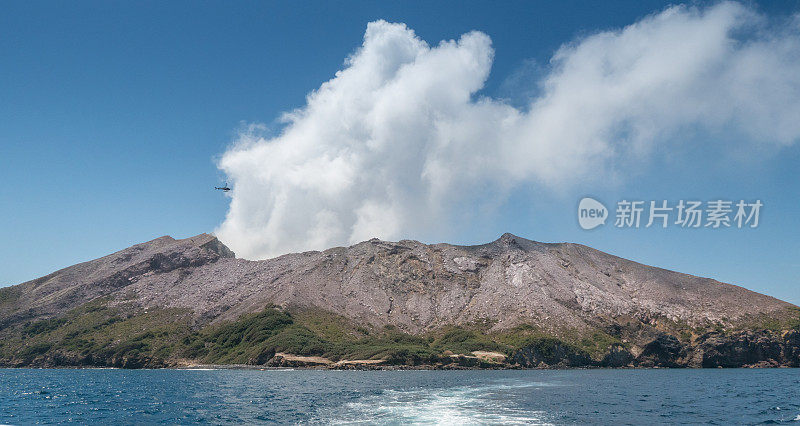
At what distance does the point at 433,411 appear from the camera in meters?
53.7

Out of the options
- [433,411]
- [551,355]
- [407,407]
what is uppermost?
[433,411]

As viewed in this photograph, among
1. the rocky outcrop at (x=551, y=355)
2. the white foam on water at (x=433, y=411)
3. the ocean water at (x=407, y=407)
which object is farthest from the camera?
the rocky outcrop at (x=551, y=355)

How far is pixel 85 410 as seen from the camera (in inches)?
2219

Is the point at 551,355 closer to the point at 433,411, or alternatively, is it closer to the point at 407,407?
the point at 407,407

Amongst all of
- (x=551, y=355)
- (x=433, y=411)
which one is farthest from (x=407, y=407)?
(x=551, y=355)

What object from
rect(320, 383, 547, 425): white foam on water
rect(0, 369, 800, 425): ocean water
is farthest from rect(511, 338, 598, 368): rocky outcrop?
rect(320, 383, 547, 425): white foam on water

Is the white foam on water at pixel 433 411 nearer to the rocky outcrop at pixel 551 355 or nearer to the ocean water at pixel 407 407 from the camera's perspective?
the ocean water at pixel 407 407

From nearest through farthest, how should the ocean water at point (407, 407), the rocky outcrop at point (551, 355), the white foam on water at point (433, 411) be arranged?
the white foam on water at point (433, 411)
the ocean water at point (407, 407)
the rocky outcrop at point (551, 355)

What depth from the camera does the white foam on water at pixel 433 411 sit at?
154 ft

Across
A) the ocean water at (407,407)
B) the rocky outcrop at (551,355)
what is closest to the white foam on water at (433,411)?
the ocean water at (407,407)

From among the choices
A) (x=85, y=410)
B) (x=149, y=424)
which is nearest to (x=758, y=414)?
(x=149, y=424)

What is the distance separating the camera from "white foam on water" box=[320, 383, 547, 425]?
46.8m

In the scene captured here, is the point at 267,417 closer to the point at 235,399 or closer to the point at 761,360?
the point at 235,399

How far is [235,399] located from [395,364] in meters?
113
